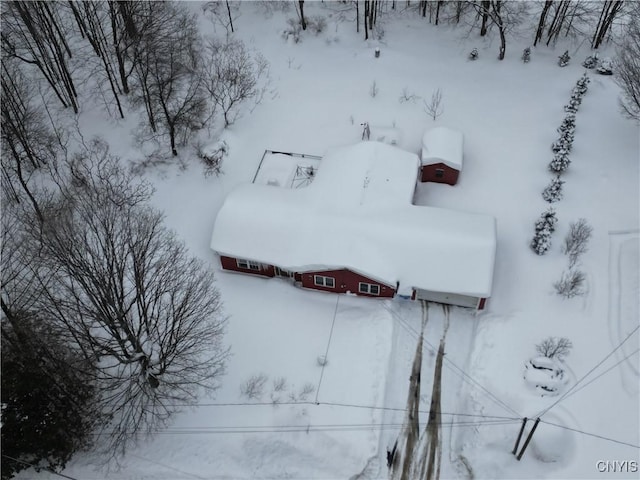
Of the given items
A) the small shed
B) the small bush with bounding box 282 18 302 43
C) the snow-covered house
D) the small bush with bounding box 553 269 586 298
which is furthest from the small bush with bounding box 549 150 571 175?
the small bush with bounding box 282 18 302 43

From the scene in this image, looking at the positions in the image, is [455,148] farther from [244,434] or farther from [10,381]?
[10,381]

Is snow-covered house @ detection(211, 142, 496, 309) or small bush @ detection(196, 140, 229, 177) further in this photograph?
small bush @ detection(196, 140, 229, 177)

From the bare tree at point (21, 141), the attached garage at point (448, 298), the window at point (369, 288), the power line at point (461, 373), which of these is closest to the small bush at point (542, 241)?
the attached garage at point (448, 298)

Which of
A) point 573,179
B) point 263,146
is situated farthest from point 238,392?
point 573,179

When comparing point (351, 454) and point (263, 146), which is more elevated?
point (263, 146)

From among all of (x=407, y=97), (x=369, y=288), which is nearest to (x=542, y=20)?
(x=407, y=97)

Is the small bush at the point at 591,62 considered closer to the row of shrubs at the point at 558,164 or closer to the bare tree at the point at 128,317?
the row of shrubs at the point at 558,164

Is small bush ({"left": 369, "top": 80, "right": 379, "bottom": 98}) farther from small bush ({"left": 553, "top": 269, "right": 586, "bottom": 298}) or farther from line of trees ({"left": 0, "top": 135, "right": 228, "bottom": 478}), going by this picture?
line of trees ({"left": 0, "top": 135, "right": 228, "bottom": 478})
